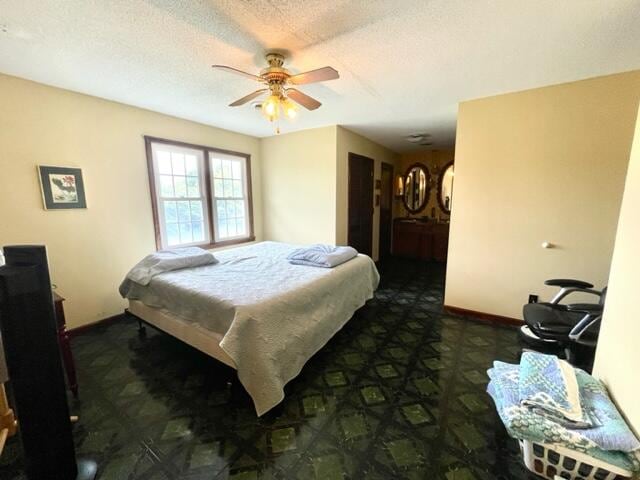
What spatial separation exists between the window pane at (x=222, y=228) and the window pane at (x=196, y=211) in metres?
0.33

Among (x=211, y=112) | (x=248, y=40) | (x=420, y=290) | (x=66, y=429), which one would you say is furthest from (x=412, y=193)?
(x=66, y=429)

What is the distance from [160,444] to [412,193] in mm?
5920

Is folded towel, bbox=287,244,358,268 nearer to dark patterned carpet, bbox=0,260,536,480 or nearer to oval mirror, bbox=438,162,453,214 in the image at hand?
dark patterned carpet, bbox=0,260,536,480

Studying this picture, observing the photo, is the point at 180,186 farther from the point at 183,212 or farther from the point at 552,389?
the point at 552,389

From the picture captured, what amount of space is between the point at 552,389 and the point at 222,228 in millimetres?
4023

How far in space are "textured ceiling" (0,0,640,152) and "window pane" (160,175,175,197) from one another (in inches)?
37.1

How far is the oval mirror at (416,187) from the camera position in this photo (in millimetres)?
5875

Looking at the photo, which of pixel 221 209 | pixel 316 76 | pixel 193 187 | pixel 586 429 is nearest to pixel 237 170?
A: pixel 221 209

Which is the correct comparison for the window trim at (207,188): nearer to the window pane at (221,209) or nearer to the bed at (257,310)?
the window pane at (221,209)

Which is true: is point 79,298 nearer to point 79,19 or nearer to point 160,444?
point 160,444

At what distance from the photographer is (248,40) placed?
174 cm

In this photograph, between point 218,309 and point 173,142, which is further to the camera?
point 173,142

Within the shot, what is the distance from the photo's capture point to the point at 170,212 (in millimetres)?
3480

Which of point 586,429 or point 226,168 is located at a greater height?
point 226,168
